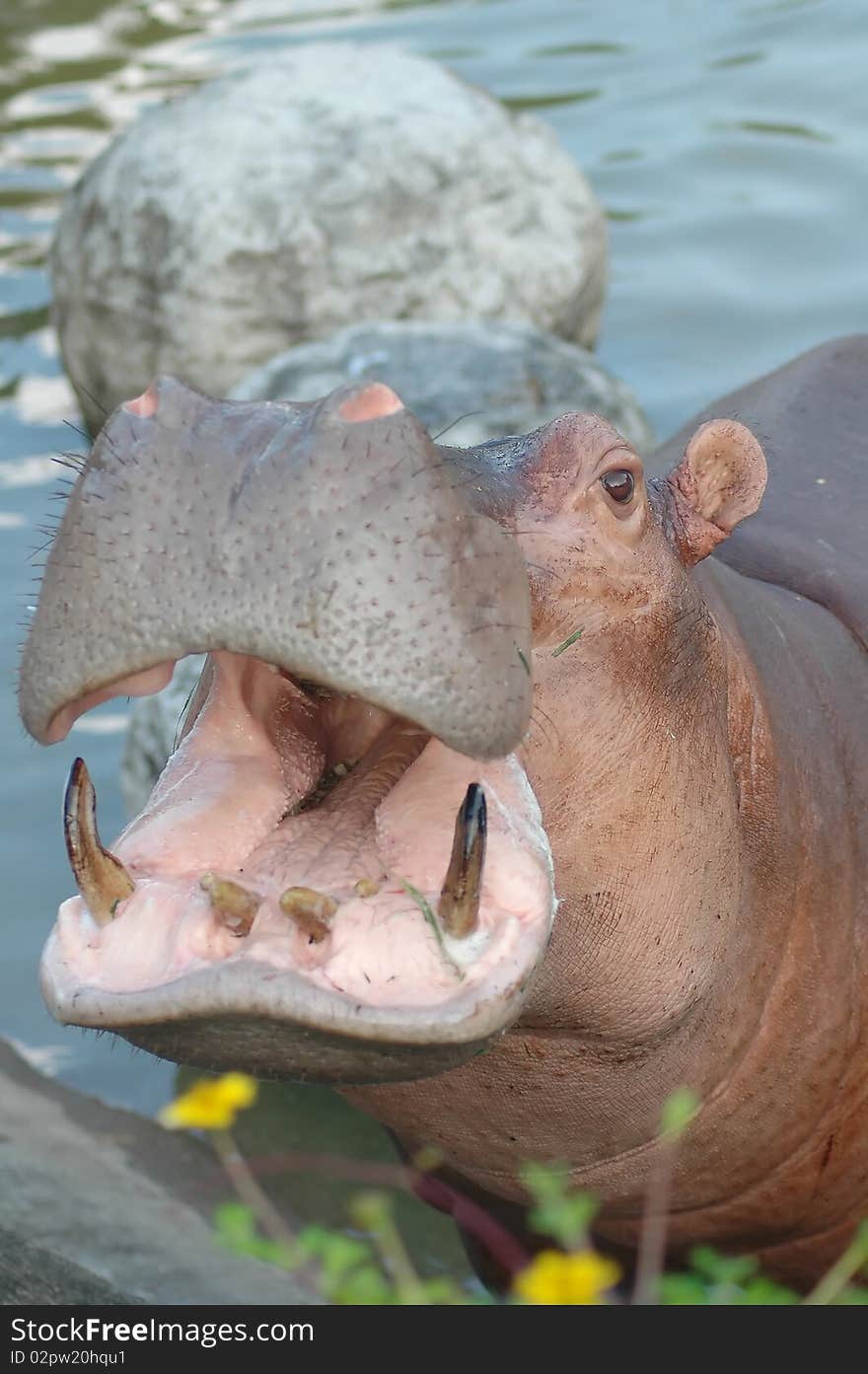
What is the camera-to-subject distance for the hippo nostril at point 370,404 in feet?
7.42

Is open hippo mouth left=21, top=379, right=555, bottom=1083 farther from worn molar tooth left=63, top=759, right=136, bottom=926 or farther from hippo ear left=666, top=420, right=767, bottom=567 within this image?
hippo ear left=666, top=420, right=767, bottom=567

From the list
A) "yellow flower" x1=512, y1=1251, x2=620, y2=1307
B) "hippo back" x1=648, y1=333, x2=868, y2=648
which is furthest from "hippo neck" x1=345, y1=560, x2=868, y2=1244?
"yellow flower" x1=512, y1=1251, x2=620, y2=1307

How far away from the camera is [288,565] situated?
7.15 ft

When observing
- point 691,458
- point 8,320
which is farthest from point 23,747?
point 691,458

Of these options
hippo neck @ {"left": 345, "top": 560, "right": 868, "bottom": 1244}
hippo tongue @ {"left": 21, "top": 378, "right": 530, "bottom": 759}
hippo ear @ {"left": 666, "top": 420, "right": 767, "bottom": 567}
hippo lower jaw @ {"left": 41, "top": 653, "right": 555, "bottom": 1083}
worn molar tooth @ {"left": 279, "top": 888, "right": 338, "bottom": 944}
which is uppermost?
hippo tongue @ {"left": 21, "top": 378, "right": 530, "bottom": 759}

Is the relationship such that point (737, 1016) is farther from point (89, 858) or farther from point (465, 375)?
point (465, 375)

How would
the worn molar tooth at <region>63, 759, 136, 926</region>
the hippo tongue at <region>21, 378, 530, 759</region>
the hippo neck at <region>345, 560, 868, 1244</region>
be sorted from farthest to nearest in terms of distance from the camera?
1. the hippo neck at <region>345, 560, 868, 1244</region>
2. the worn molar tooth at <region>63, 759, 136, 926</region>
3. the hippo tongue at <region>21, 378, 530, 759</region>

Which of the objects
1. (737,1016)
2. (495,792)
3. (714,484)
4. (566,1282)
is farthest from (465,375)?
(566,1282)

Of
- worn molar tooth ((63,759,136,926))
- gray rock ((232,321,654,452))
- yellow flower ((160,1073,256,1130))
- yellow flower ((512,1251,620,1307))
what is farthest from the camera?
gray rock ((232,321,654,452))

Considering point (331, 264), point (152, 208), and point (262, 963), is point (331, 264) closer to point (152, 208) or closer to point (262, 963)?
point (152, 208)

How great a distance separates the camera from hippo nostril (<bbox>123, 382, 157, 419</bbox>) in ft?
7.68

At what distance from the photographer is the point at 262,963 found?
2219mm

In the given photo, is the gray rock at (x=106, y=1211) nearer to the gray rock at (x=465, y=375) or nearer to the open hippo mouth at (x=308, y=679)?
the open hippo mouth at (x=308, y=679)

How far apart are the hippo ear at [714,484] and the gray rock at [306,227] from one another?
3.95 meters
